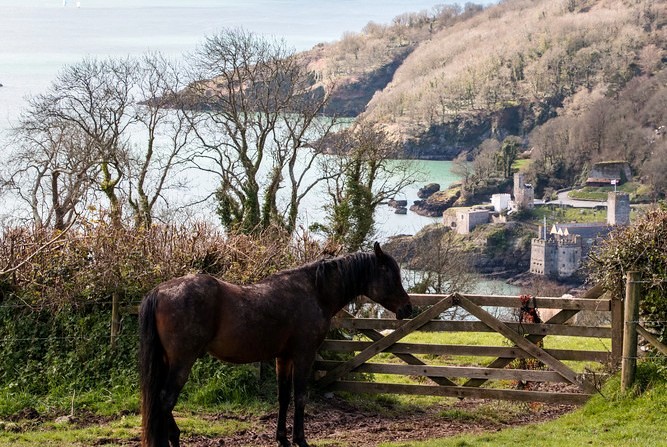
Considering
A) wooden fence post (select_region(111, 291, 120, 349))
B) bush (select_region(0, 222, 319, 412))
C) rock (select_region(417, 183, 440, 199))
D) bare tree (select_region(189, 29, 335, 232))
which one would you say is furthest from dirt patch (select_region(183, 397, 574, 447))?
rock (select_region(417, 183, 440, 199))

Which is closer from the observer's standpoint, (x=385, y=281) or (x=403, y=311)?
(x=385, y=281)

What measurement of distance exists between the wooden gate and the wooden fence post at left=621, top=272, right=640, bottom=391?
471 millimetres

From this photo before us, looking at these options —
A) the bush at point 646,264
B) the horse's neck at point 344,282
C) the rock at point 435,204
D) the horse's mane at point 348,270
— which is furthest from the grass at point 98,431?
the rock at point 435,204

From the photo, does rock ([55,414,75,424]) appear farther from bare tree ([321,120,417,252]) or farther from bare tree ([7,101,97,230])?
bare tree ([321,120,417,252])

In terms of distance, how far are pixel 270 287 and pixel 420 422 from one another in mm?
2897

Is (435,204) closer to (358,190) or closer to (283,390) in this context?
(358,190)

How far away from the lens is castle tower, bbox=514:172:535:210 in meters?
144

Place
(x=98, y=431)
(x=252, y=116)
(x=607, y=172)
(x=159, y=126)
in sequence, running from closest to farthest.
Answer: (x=98, y=431) < (x=252, y=116) < (x=159, y=126) < (x=607, y=172)

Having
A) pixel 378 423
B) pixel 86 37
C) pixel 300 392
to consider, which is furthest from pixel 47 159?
pixel 86 37

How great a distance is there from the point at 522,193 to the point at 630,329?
463 ft

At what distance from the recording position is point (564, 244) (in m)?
125

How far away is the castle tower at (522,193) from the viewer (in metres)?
144

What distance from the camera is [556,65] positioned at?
19938cm

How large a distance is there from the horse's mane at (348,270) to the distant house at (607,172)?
152 metres
